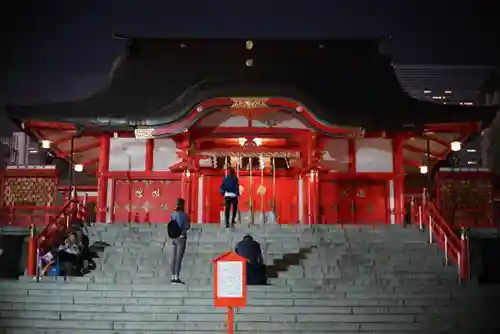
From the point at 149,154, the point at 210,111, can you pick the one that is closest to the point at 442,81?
the point at 149,154

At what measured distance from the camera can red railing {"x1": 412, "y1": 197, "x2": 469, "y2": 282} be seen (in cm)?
1053

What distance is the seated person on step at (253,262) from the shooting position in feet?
31.6

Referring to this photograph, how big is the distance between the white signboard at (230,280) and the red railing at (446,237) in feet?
15.8

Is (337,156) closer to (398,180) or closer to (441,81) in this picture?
(398,180)

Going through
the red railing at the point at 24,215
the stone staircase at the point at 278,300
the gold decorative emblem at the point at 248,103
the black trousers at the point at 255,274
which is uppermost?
the gold decorative emblem at the point at 248,103

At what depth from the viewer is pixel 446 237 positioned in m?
11.4

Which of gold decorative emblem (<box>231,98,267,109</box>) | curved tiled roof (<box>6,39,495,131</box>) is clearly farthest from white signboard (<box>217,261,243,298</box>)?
gold decorative emblem (<box>231,98,267,109</box>)

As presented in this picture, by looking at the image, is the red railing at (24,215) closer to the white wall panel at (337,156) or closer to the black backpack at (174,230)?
the black backpack at (174,230)

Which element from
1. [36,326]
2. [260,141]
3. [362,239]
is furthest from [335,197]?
[36,326]

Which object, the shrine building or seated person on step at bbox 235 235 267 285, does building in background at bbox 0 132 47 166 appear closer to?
the shrine building

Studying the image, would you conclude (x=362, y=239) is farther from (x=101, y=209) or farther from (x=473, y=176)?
(x=101, y=209)

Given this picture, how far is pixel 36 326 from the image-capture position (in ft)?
28.3

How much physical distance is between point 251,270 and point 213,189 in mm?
8014

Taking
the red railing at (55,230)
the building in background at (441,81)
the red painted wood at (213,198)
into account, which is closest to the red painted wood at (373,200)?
the red painted wood at (213,198)
